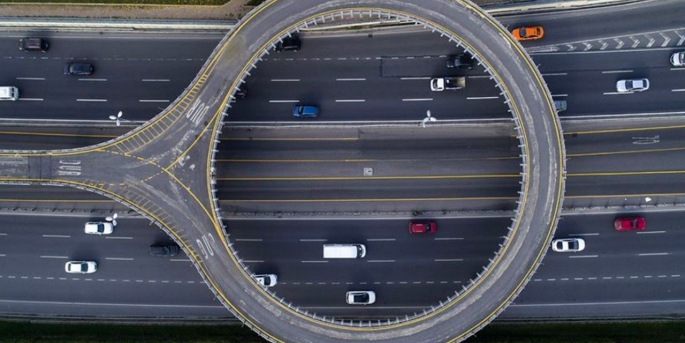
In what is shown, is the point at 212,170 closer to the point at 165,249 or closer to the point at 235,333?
the point at 165,249

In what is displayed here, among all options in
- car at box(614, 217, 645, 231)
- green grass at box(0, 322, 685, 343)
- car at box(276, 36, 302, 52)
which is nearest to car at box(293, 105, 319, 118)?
car at box(276, 36, 302, 52)

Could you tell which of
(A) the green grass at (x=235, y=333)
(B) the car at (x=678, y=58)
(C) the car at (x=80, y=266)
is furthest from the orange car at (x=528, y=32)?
(C) the car at (x=80, y=266)

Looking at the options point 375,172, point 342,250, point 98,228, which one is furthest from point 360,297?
point 98,228

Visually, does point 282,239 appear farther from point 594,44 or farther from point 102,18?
point 594,44

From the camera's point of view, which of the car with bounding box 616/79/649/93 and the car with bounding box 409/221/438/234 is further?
the car with bounding box 409/221/438/234

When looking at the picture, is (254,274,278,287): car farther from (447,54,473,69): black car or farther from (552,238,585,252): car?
(552,238,585,252): car
